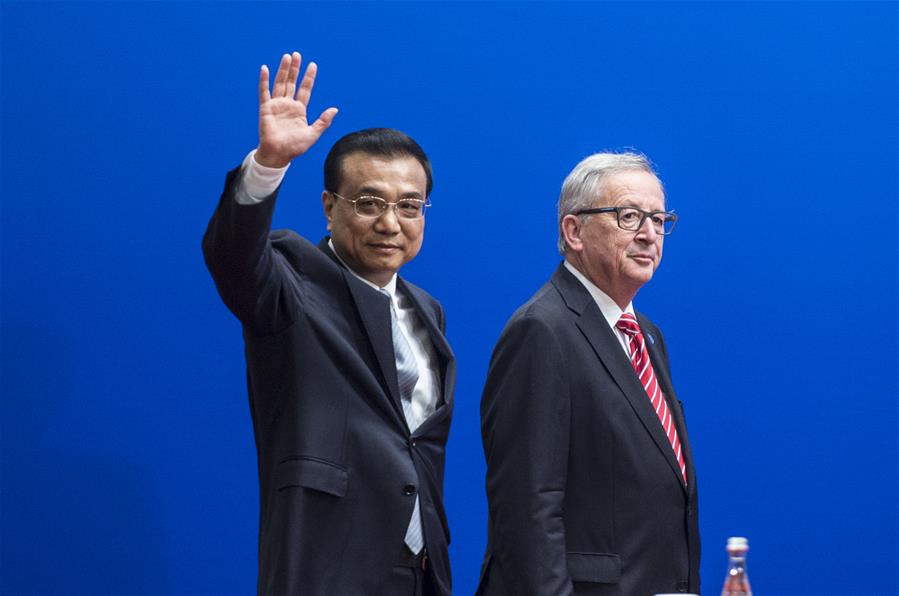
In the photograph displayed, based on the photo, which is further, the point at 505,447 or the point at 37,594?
the point at 37,594

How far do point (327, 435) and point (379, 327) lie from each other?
0.25 metres

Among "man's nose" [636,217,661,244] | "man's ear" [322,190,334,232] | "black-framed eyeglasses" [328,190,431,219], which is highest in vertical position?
"man's ear" [322,190,334,232]

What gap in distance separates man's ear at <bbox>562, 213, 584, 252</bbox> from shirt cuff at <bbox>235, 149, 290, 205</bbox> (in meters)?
0.69

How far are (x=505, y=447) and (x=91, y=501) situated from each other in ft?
5.62

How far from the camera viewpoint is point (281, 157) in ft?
6.69

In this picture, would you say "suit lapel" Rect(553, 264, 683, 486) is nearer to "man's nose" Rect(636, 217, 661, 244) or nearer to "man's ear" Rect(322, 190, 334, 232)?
"man's nose" Rect(636, 217, 661, 244)

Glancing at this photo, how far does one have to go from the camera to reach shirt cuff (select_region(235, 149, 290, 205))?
79.4 inches

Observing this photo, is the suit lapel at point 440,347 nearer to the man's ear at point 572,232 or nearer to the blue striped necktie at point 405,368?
Answer: the blue striped necktie at point 405,368

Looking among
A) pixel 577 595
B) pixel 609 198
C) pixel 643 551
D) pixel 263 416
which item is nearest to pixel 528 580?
pixel 577 595

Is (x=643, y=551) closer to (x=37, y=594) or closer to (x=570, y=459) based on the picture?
(x=570, y=459)

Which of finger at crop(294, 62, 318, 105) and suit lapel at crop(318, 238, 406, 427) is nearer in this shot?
finger at crop(294, 62, 318, 105)

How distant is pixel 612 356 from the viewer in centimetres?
229

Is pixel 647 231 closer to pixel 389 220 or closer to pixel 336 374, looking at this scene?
pixel 389 220

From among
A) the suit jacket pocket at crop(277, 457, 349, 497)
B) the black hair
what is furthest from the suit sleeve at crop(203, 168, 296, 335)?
the black hair
